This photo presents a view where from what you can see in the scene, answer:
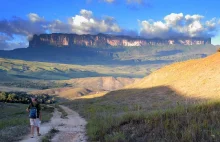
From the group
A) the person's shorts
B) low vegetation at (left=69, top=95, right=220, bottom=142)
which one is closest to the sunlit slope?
low vegetation at (left=69, top=95, right=220, bottom=142)

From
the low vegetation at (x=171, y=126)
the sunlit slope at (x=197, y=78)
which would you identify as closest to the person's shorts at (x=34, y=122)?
the low vegetation at (x=171, y=126)

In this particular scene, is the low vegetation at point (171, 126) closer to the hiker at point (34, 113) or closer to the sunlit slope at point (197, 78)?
the hiker at point (34, 113)

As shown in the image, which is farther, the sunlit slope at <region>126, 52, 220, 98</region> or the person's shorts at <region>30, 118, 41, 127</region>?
the sunlit slope at <region>126, 52, 220, 98</region>

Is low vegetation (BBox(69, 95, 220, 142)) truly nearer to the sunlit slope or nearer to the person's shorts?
the person's shorts

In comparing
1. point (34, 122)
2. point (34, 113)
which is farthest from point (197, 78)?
point (34, 113)

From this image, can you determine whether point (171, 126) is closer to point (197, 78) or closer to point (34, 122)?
point (34, 122)

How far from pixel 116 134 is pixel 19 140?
740 centimetres

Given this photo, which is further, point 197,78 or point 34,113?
point 197,78

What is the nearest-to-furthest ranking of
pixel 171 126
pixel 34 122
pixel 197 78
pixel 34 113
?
1. pixel 171 126
2. pixel 34 113
3. pixel 34 122
4. pixel 197 78

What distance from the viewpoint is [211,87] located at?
160 feet

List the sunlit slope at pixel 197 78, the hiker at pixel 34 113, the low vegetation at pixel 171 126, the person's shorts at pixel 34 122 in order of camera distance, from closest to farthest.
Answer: the low vegetation at pixel 171 126 < the hiker at pixel 34 113 < the person's shorts at pixel 34 122 < the sunlit slope at pixel 197 78

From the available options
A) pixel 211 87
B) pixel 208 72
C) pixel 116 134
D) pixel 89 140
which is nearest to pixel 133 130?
pixel 116 134

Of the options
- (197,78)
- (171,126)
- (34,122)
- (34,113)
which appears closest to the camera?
(171,126)

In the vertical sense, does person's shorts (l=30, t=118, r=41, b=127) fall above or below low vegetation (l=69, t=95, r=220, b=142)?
below
